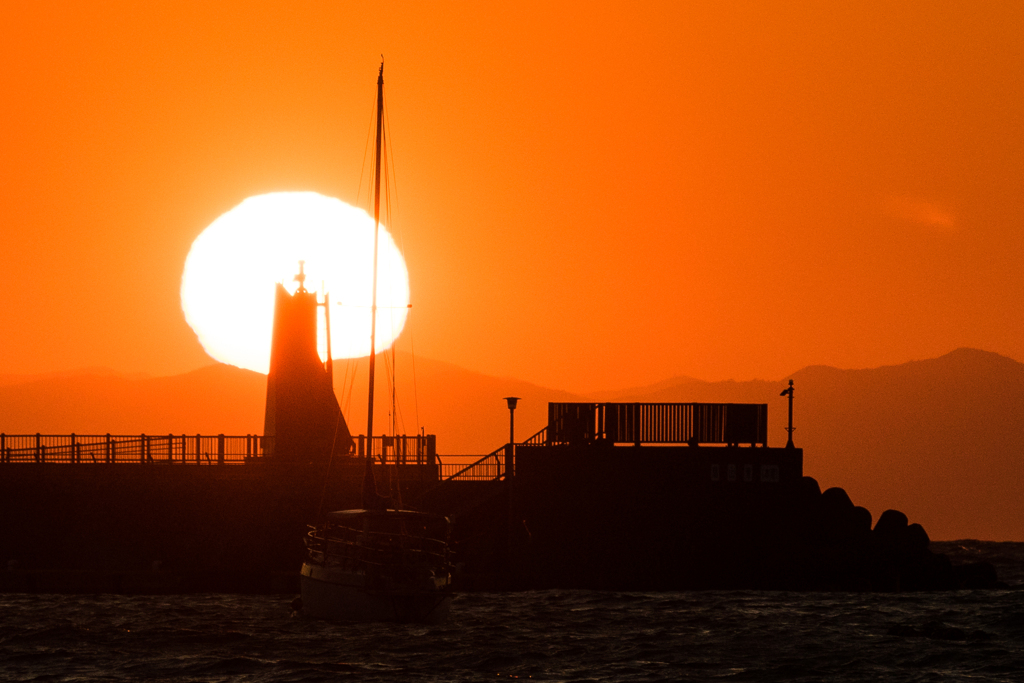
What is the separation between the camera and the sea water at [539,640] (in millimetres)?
37156

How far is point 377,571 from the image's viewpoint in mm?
43406

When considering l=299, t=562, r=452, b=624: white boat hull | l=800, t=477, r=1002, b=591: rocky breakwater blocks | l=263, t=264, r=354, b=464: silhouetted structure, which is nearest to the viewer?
l=299, t=562, r=452, b=624: white boat hull

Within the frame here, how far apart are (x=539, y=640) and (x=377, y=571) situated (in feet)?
17.3

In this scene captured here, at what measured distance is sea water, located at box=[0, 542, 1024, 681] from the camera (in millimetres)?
37156

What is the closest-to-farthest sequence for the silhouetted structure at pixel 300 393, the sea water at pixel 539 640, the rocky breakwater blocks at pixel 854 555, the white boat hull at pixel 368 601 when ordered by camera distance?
the sea water at pixel 539 640
the white boat hull at pixel 368 601
the rocky breakwater blocks at pixel 854 555
the silhouetted structure at pixel 300 393

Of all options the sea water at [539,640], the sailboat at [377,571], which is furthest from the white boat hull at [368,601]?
the sea water at [539,640]

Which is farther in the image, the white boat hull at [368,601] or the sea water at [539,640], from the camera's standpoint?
the white boat hull at [368,601]

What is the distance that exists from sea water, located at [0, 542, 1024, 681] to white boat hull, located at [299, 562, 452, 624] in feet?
1.51

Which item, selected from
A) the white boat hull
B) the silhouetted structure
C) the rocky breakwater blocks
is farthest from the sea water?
the silhouetted structure

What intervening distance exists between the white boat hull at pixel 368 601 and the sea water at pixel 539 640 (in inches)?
18.1

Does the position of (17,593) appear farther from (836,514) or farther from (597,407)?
(836,514)

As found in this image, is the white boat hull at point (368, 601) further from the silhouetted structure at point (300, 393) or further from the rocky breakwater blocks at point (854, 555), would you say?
the rocky breakwater blocks at point (854, 555)

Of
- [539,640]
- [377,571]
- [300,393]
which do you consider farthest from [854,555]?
[300,393]

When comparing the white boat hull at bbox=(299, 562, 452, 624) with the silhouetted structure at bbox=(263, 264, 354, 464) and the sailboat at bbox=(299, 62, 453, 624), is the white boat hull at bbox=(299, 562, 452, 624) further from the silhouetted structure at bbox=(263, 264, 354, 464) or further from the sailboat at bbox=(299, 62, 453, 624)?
the silhouetted structure at bbox=(263, 264, 354, 464)
